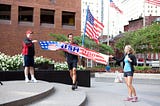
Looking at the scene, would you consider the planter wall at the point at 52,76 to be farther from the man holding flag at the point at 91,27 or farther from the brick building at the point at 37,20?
the brick building at the point at 37,20

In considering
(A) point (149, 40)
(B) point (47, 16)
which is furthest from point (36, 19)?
(A) point (149, 40)

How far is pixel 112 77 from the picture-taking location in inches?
926

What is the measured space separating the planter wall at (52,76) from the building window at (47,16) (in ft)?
97.1

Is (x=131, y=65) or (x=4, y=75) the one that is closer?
(x=131, y=65)

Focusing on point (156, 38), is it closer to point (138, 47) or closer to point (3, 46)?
point (138, 47)

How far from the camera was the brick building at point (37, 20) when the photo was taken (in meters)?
42.8

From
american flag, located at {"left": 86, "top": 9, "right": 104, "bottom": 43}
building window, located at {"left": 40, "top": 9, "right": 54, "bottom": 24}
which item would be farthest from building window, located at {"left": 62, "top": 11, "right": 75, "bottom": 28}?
american flag, located at {"left": 86, "top": 9, "right": 104, "bottom": 43}

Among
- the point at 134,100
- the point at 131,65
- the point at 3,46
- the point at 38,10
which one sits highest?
the point at 38,10

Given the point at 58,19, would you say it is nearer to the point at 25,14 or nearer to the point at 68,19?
the point at 68,19

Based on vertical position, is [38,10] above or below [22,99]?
above

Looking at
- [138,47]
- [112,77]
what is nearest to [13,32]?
[138,47]

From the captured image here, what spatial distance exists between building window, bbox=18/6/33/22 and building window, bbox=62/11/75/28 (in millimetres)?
4485

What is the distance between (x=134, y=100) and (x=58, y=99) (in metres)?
2.56

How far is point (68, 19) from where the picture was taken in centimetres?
4753
